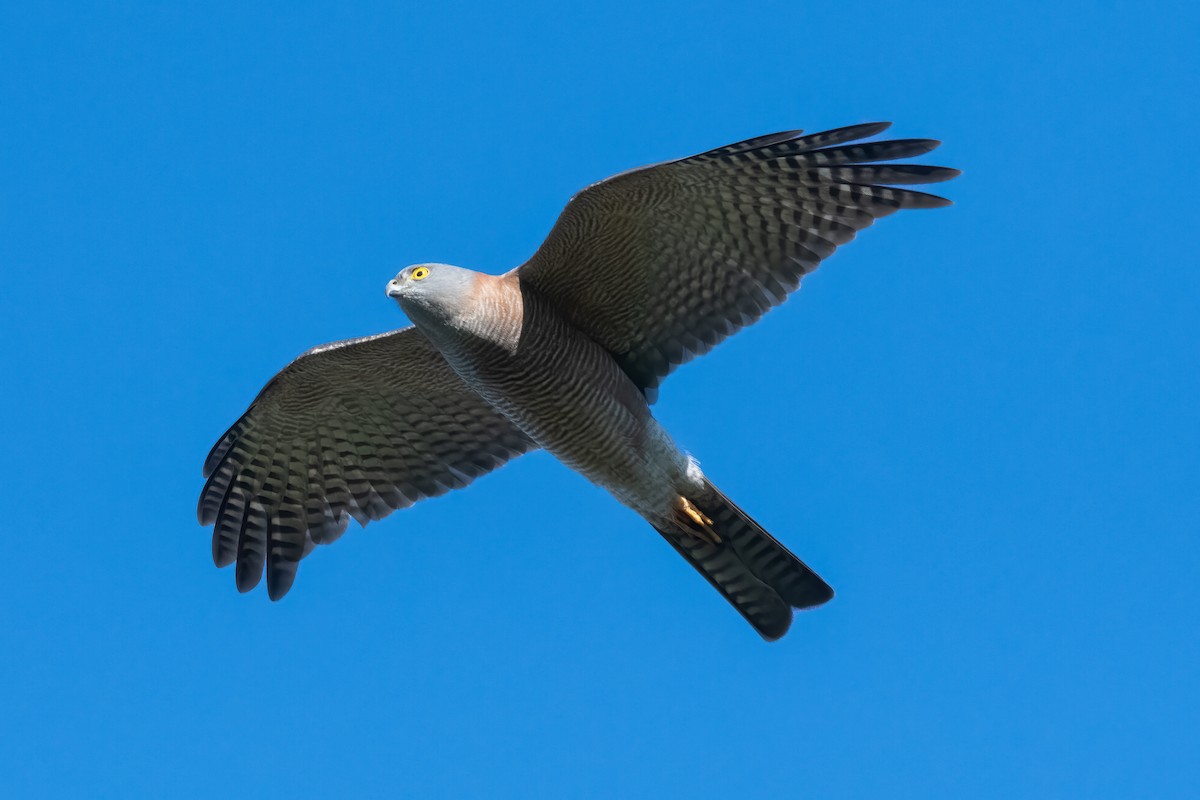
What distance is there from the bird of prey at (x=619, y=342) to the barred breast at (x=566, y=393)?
13 mm

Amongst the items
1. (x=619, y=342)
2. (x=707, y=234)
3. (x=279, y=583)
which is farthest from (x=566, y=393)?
(x=279, y=583)

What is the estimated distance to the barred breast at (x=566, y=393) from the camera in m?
11.1

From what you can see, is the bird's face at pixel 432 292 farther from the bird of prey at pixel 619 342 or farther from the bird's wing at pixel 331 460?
the bird's wing at pixel 331 460

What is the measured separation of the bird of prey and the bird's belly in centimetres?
1

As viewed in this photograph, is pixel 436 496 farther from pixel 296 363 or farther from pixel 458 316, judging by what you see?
pixel 458 316

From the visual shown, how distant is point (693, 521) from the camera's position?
469 inches

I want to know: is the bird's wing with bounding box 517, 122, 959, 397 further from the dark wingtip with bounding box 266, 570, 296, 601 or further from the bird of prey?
the dark wingtip with bounding box 266, 570, 296, 601

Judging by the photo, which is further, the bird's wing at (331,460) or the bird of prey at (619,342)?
the bird's wing at (331,460)

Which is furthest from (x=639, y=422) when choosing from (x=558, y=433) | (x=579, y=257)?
(x=579, y=257)

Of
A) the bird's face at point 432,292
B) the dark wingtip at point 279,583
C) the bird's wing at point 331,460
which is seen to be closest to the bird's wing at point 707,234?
the bird's face at point 432,292

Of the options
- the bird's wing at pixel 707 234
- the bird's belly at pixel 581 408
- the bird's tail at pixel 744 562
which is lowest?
the bird's tail at pixel 744 562

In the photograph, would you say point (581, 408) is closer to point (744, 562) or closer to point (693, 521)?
point (693, 521)

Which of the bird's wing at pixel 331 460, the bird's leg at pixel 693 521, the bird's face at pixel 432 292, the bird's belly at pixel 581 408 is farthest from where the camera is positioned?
the bird's wing at pixel 331 460

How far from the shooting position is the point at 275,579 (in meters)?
13.2
